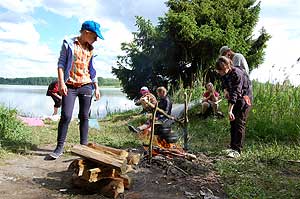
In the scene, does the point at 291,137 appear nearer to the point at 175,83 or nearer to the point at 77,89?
the point at 77,89

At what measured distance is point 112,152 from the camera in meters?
3.98

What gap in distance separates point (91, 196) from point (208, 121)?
6.05 metres

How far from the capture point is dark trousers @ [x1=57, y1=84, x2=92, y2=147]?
4887 millimetres

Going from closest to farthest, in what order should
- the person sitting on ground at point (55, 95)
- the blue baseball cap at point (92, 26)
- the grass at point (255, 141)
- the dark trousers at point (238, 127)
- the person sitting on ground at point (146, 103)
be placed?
the grass at point (255, 141) → the person sitting on ground at point (146, 103) → the blue baseball cap at point (92, 26) → the dark trousers at point (238, 127) → the person sitting on ground at point (55, 95)

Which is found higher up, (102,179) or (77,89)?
(77,89)

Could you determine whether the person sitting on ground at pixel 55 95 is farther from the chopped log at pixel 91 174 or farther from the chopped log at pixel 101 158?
the chopped log at pixel 91 174

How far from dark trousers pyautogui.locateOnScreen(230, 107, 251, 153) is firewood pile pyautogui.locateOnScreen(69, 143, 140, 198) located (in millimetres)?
2483

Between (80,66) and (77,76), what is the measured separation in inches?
5.6

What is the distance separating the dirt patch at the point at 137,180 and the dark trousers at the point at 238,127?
1.07m

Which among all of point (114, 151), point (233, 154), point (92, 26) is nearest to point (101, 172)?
point (114, 151)

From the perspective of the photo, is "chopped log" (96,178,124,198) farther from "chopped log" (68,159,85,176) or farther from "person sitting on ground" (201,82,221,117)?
"person sitting on ground" (201,82,221,117)

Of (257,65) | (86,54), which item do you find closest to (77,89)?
(86,54)

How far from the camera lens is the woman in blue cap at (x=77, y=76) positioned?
15.8 feet

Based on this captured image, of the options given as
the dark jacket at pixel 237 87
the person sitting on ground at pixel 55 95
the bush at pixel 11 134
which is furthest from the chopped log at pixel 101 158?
the person sitting on ground at pixel 55 95
